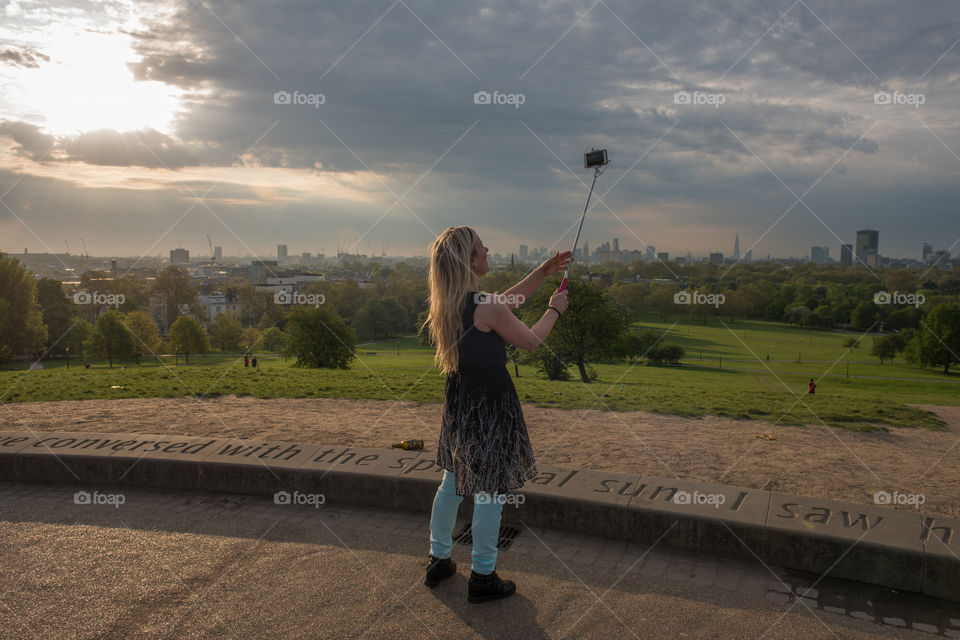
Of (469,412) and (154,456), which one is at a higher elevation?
(469,412)

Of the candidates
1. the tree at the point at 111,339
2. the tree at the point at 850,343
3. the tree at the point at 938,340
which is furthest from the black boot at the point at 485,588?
the tree at the point at 850,343

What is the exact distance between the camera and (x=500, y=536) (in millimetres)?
4879

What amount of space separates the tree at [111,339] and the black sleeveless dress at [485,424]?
5698 cm

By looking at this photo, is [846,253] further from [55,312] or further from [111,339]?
[55,312]

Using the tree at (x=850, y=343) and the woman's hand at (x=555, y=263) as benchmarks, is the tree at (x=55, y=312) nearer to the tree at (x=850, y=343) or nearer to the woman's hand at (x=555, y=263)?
the woman's hand at (x=555, y=263)

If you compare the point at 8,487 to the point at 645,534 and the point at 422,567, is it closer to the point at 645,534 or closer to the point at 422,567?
the point at 422,567

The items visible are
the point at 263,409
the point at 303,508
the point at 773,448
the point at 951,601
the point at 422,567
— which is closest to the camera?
the point at 951,601

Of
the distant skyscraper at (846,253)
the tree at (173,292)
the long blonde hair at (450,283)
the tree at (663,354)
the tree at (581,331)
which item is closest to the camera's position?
the long blonde hair at (450,283)

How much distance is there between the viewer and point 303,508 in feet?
17.9

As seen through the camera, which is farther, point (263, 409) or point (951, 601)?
point (263, 409)

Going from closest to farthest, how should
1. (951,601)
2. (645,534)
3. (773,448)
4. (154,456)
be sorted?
(951,601) → (645,534) → (154,456) → (773,448)

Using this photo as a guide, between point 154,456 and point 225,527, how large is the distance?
163 cm

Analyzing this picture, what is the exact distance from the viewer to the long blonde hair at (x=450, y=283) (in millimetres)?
Result: 3656

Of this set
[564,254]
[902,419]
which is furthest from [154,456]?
[902,419]
